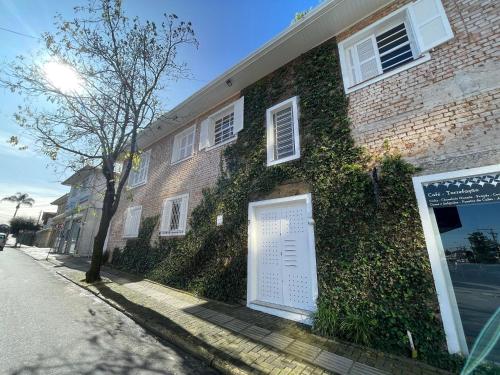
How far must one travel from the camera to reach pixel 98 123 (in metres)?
9.58

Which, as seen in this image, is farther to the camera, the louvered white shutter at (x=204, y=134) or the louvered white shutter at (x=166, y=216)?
the louvered white shutter at (x=166, y=216)

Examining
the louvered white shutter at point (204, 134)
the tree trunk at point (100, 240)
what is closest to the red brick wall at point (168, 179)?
the louvered white shutter at point (204, 134)

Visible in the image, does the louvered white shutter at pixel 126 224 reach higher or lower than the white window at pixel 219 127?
lower

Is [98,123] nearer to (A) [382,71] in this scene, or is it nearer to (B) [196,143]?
(B) [196,143]

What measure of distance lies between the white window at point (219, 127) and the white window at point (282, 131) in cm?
167

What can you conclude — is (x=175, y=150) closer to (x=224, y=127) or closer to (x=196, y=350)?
(x=224, y=127)

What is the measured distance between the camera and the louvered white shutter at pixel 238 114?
7.88 m

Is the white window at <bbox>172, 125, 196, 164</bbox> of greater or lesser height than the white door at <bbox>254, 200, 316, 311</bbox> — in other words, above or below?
above

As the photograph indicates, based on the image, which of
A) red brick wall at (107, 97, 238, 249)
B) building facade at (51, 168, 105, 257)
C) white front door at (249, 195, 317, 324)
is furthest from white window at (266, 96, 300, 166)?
building facade at (51, 168, 105, 257)

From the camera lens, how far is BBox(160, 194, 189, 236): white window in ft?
29.5

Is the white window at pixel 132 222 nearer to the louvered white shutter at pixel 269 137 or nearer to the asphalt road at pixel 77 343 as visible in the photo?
the asphalt road at pixel 77 343

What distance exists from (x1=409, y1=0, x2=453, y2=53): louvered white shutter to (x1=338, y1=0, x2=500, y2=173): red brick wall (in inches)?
4.9

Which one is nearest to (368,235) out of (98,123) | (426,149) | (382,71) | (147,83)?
(426,149)

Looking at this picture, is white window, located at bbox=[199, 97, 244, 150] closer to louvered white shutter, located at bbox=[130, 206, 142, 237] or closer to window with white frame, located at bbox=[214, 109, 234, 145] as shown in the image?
window with white frame, located at bbox=[214, 109, 234, 145]
